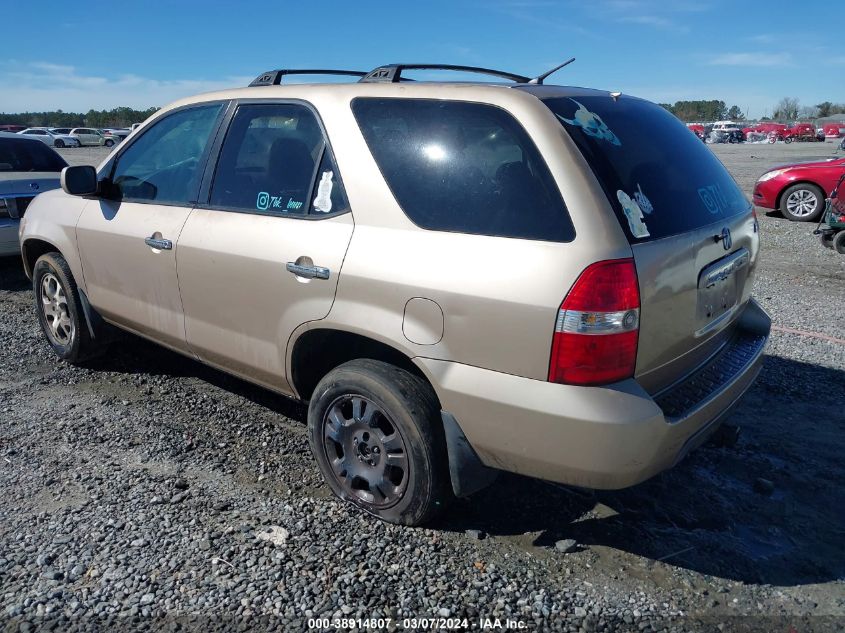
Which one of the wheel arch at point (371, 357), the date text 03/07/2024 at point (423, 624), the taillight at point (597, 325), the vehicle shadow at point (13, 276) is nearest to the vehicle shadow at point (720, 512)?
the wheel arch at point (371, 357)

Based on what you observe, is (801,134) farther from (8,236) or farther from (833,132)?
(8,236)

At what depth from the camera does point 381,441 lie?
9.72ft

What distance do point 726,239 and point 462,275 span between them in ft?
4.12

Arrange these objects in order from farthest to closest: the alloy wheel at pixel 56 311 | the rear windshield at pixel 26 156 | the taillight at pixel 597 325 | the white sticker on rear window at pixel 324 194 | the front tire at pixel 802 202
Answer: the front tire at pixel 802 202 < the rear windshield at pixel 26 156 < the alloy wheel at pixel 56 311 < the white sticker on rear window at pixel 324 194 < the taillight at pixel 597 325

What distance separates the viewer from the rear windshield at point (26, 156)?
8031 millimetres

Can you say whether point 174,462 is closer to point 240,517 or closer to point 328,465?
point 240,517

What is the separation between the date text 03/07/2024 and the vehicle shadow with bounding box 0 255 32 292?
6.42 meters

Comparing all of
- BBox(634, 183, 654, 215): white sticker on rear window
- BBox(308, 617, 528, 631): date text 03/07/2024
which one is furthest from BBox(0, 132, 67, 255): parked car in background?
BBox(634, 183, 654, 215): white sticker on rear window

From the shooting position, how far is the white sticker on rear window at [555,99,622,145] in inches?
106

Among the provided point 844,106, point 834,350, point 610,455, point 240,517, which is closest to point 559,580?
point 610,455

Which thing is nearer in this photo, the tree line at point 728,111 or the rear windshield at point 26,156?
the rear windshield at point 26,156

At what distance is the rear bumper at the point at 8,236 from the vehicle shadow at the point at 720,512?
6.25 m

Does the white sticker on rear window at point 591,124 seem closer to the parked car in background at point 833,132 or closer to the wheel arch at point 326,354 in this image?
the wheel arch at point 326,354

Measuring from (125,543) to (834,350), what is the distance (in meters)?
5.07
